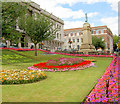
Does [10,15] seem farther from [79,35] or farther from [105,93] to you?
[79,35]

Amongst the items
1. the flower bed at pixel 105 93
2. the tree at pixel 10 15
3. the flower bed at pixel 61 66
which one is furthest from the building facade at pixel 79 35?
the flower bed at pixel 105 93

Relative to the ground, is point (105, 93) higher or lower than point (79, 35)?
lower

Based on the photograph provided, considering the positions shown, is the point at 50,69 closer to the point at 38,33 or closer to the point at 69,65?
the point at 69,65

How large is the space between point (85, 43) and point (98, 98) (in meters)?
22.1

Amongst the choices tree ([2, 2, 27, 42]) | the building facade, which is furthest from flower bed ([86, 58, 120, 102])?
the building facade

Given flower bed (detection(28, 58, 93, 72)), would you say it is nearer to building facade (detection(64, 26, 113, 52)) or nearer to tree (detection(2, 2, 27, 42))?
tree (detection(2, 2, 27, 42))

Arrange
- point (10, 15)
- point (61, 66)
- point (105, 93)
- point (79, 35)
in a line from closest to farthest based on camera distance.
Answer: point (105, 93) < point (61, 66) < point (10, 15) < point (79, 35)

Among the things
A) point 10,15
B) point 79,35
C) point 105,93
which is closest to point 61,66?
point 105,93

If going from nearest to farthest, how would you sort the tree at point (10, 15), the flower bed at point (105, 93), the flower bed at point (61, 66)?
the flower bed at point (105, 93) < the flower bed at point (61, 66) < the tree at point (10, 15)

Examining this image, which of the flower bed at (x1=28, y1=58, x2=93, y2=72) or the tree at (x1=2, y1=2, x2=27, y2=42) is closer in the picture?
the flower bed at (x1=28, y1=58, x2=93, y2=72)

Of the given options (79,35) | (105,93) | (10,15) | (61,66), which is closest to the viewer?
(105,93)

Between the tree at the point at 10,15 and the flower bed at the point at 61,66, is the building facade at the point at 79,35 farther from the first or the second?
the flower bed at the point at 61,66

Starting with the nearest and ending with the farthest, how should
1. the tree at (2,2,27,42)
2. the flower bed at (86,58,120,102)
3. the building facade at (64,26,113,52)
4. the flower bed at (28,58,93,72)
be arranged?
the flower bed at (86,58,120,102), the flower bed at (28,58,93,72), the tree at (2,2,27,42), the building facade at (64,26,113,52)

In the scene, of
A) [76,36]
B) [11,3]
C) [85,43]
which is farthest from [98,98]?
[76,36]
